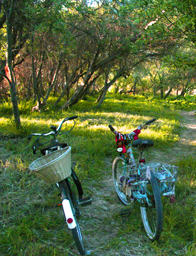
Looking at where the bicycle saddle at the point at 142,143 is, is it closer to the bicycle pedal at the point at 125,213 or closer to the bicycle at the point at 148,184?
the bicycle at the point at 148,184

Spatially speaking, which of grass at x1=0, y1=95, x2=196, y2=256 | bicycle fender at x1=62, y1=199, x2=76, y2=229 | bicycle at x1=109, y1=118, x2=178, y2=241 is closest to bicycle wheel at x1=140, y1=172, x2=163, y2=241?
bicycle at x1=109, y1=118, x2=178, y2=241

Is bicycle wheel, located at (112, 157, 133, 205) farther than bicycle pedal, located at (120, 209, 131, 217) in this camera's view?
Yes

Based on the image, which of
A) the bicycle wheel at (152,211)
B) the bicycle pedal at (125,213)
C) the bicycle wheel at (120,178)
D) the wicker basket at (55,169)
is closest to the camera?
the wicker basket at (55,169)

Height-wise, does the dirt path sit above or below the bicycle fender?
below

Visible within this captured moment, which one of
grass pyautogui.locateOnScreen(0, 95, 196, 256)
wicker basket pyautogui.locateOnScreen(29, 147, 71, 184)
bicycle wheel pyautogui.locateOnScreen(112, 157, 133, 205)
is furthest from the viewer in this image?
bicycle wheel pyautogui.locateOnScreen(112, 157, 133, 205)

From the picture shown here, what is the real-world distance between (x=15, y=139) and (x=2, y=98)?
21.7ft

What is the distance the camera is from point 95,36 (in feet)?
32.0

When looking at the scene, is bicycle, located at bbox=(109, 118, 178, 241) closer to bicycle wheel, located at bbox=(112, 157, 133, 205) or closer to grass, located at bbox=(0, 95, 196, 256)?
bicycle wheel, located at bbox=(112, 157, 133, 205)

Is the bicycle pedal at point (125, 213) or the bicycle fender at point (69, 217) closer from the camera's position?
the bicycle fender at point (69, 217)

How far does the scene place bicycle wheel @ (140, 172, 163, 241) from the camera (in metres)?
2.35

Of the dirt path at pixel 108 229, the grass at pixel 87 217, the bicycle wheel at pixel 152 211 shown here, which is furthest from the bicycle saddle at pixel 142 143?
the dirt path at pixel 108 229

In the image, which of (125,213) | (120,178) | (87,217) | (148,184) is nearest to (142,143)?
(148,184)

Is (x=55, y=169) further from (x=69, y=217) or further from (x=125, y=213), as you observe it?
(x=125, y=213)

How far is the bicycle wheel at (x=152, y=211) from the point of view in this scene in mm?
2348
